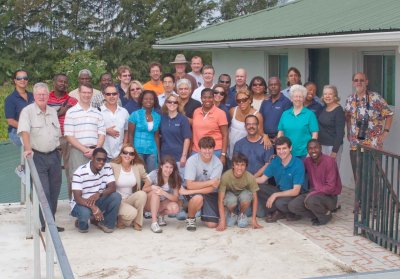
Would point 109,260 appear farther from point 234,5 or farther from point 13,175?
point 234,5

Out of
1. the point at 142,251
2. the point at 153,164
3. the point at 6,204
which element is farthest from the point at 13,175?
the point at 142,251

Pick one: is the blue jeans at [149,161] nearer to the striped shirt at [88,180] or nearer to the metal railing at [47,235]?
the striped shirt at [88,180]

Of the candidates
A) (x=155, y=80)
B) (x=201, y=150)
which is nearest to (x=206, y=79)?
(x=155, y=80)

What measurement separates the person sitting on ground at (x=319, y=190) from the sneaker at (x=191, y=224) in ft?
3.70

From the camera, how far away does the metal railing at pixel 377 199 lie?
6.41m

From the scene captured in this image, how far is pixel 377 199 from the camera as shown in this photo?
6.66 metres

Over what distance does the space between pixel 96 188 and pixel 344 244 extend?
2691mm

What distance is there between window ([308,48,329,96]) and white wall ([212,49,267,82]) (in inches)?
71.3

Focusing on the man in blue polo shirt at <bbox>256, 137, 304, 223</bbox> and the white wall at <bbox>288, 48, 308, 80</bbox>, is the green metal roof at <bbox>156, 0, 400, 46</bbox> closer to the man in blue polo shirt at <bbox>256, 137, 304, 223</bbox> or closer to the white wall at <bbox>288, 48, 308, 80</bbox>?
the white wall at <bbox>288, 48, 308, 80</bbox>

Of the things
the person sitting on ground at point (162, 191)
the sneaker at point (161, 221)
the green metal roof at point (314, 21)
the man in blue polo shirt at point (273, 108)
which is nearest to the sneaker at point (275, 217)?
the man in blue polo shirt at point (273, 108)

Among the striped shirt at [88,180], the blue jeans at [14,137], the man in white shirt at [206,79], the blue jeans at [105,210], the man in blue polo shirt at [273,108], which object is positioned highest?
the man in white shirt at [206,79]

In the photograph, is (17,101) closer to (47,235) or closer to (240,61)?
(47,235)

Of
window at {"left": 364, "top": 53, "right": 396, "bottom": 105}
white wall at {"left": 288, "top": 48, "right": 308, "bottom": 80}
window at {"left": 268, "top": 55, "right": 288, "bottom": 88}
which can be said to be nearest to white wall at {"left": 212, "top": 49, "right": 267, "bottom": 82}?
window at {"left": 268, "top": 55, "right": 288, "bottom": 88}

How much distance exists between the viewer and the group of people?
282 inches
